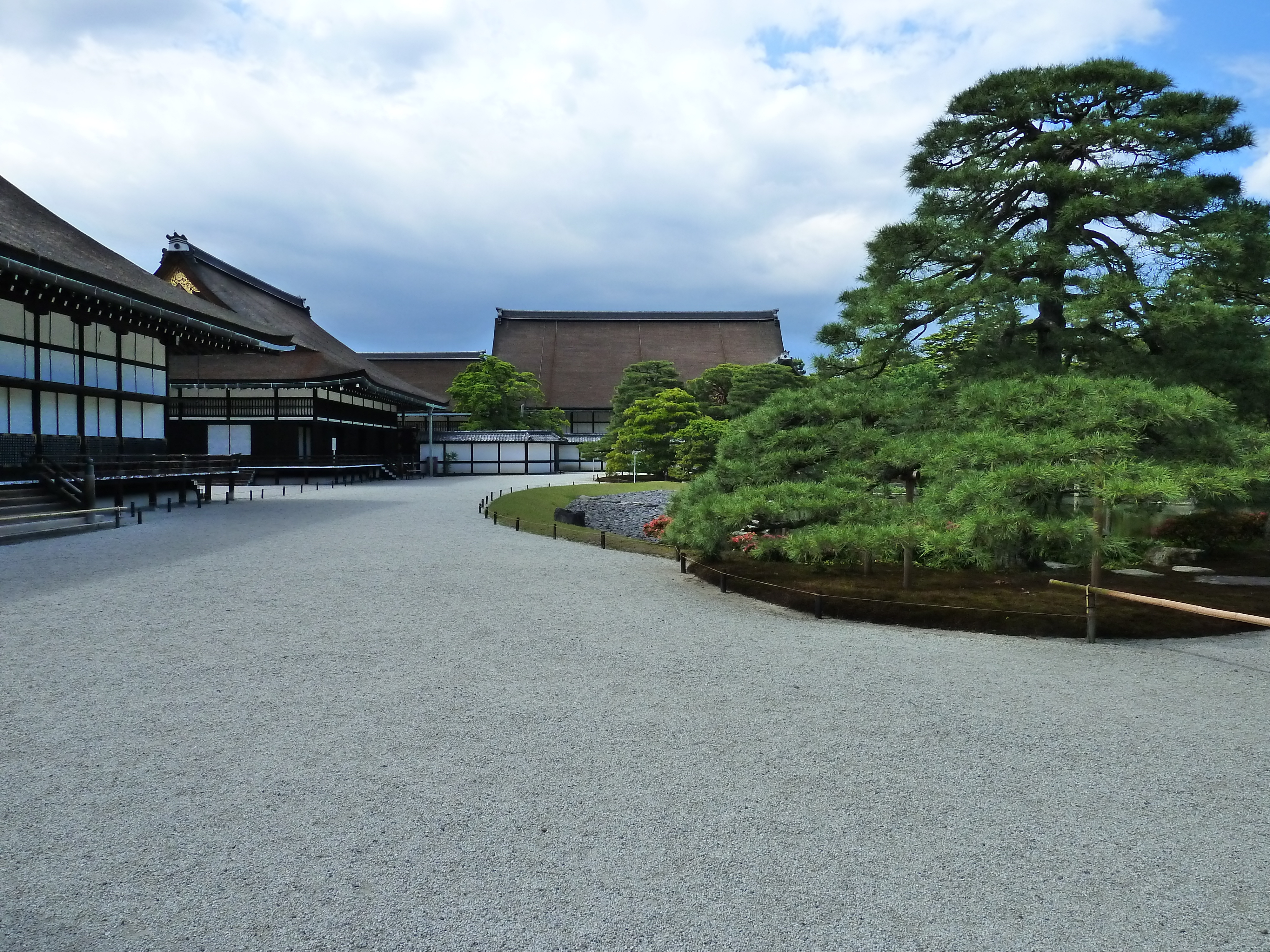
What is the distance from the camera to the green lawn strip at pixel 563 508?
1144 cm

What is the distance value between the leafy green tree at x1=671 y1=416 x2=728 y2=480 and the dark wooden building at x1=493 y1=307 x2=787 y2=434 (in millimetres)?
19291

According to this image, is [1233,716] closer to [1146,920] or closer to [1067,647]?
[1067,647]

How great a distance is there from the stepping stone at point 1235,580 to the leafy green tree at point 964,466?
1022 mm

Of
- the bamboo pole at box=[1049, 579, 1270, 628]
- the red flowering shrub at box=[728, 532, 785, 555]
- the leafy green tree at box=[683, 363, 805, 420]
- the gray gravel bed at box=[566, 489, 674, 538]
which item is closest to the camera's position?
the bamboo pole at box=[1049, 579, 1270, 628]

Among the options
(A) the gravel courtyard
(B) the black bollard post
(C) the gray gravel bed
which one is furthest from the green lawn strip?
(B) the black bollard post

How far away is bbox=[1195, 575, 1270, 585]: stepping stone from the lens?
25.3 feet

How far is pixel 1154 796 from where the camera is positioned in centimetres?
322

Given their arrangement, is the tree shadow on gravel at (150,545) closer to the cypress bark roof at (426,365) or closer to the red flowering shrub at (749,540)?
the red flowering shrub at (749,540)

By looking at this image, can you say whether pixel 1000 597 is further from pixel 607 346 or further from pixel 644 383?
pixel 607 346

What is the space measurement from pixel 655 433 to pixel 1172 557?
19.0 metres

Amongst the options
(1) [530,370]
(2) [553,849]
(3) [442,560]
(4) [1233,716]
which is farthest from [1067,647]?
(1) [530,370]

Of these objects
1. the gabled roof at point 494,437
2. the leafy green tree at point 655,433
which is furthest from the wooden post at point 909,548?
the gabled roof at point 494,437

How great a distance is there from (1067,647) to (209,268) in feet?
116

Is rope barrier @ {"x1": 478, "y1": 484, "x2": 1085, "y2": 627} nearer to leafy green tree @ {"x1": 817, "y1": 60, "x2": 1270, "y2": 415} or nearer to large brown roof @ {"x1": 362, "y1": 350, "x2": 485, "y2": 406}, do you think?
leafy green tree @ {"x1": 817, "y1": 60, "x2": 1270, "y2": 415}
